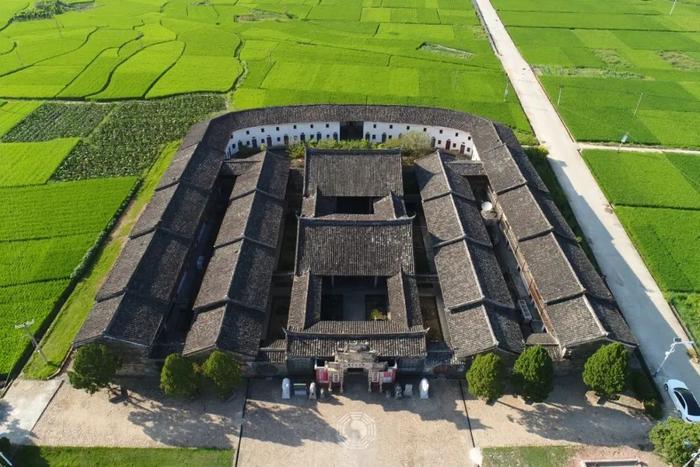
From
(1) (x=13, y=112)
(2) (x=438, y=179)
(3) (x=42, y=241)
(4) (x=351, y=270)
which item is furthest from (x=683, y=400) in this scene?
(1) (x=13, y=112)

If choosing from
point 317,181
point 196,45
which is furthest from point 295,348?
point 196,45

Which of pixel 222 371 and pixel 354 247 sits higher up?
pixel 354 247

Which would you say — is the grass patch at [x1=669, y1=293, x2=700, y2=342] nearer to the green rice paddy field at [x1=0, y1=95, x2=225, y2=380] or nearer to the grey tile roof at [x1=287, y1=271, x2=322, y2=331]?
the grey tile roof at [x1=287, y1=271, x2=322, y2=331]

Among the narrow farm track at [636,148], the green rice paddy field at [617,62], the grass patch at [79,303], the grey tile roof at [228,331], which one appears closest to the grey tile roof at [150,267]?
the grey tile roof at [228,331]

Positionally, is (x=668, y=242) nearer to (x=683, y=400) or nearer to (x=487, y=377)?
(x=683, y=400)

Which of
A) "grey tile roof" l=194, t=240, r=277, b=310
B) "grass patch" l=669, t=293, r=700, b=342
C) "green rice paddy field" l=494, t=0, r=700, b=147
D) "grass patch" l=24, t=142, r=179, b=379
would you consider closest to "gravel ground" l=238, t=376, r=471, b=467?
"grey tile roof" l=194, t=240, r=277, b=310

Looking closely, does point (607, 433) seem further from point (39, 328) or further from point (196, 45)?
point (196, 45)
